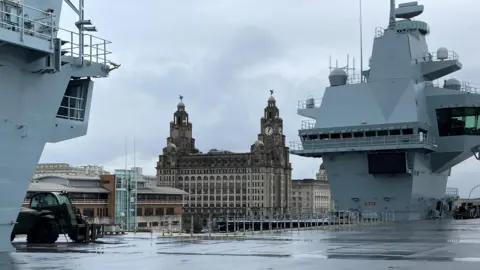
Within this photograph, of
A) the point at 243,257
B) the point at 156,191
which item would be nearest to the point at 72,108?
the point at 243,257

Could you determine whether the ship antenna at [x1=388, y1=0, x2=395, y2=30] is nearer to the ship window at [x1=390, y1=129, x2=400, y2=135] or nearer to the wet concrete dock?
the ship window at [x1=390, y1=129, x2=400, y2=135]

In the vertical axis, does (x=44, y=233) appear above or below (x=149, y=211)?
above

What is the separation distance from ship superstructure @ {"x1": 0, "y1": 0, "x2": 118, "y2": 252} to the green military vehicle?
15.6 ft

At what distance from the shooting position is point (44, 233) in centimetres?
2448

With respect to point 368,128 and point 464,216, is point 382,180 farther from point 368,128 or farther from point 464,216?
point 464,216

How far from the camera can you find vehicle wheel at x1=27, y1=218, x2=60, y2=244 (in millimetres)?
24422

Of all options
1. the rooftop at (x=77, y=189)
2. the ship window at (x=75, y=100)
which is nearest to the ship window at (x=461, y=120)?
the rooftop at (x=77, y=189)

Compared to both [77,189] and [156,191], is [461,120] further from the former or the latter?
[156,191]

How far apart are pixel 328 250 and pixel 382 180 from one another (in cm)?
3734

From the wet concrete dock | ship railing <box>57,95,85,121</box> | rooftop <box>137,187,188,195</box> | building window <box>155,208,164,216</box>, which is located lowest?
building window <box>155,208,164,216</box>

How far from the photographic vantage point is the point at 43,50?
61.3ft

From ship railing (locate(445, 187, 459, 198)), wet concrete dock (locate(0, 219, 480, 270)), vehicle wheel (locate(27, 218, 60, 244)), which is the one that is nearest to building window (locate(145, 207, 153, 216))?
ship railing (locate(445, 187, 459, 198))

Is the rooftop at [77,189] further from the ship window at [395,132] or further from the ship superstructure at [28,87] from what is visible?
the ship superstructure at [28,87]

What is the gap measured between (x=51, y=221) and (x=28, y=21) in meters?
8.60
